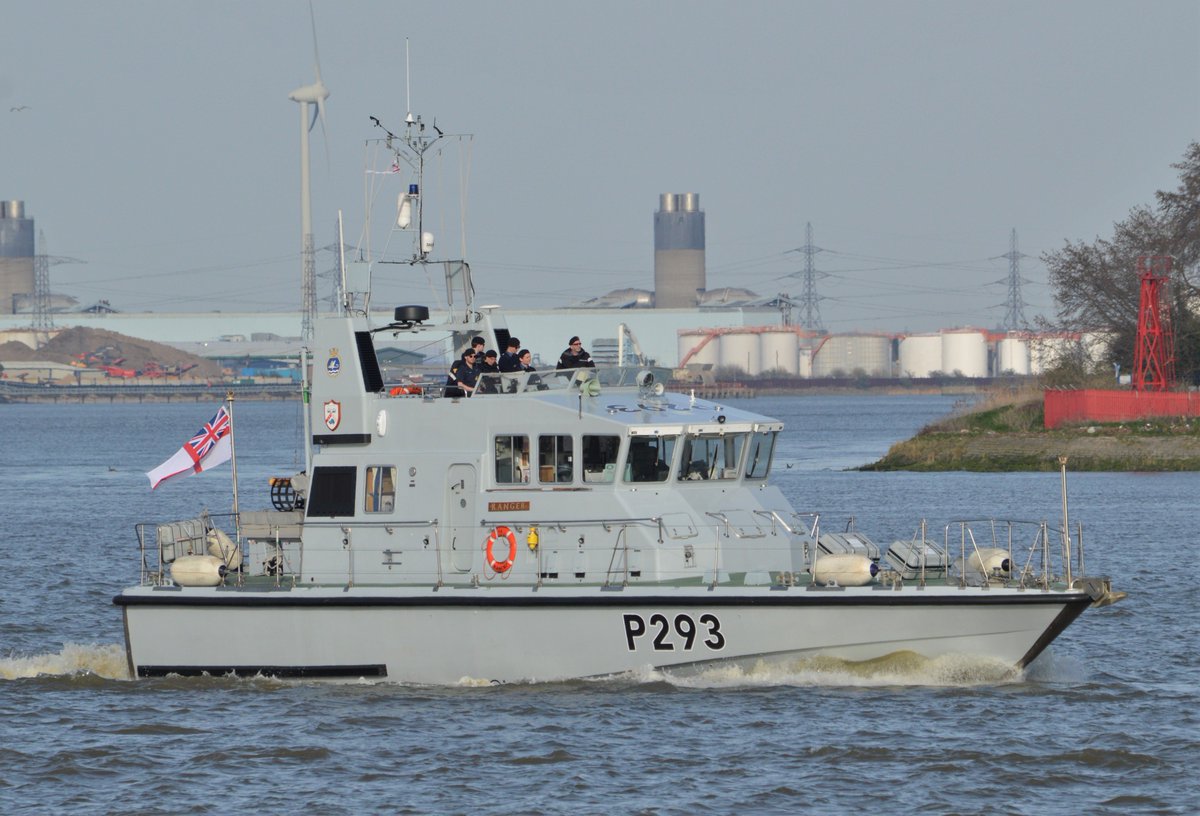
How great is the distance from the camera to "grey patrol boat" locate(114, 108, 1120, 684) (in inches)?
644

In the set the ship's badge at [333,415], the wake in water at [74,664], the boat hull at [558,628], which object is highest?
the ship's badge at [333,415]

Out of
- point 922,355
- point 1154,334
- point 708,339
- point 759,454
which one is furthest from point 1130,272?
point 922,355

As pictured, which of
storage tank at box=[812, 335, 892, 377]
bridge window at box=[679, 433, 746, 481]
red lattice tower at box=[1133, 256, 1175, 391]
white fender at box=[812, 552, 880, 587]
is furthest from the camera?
storage tank at box=[812, 335, 892, 377]

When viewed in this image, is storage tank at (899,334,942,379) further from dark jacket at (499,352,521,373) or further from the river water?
dark jacket at (499,352,521,373)

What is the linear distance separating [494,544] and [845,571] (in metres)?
3.50

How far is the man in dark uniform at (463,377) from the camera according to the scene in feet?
58.0

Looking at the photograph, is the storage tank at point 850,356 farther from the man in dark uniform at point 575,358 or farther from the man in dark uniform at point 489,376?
the man in dark uniform at point 489,376

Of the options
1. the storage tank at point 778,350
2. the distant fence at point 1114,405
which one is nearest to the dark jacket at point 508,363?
the distant fence at point 1114,405

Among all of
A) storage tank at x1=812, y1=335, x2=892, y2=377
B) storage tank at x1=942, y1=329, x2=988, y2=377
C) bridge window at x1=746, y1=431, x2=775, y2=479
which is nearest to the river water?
bridge window at x1=746, y1=431, x2=775, y2=479

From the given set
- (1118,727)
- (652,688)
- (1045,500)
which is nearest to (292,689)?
(652,688)

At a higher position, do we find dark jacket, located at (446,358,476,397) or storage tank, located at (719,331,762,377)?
storage tank, located at (719,331,762,377)

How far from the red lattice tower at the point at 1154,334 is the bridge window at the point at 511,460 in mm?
39928

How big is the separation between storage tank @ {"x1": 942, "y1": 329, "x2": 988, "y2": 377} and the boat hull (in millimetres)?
179854

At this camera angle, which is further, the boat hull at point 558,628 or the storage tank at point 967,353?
the storage tank at point 967,353
